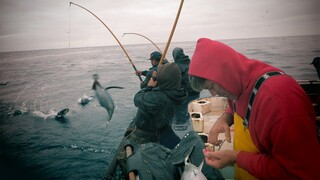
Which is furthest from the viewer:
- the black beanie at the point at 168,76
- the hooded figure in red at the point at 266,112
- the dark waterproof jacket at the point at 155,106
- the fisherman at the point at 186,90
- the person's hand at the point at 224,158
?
the fisherman at the point at 186,90

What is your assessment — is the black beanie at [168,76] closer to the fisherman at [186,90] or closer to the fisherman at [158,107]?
the fisherman at [158,107]

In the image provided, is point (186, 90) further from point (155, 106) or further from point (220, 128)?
point (220, 128)

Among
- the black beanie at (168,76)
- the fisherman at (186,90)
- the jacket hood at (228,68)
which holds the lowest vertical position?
the fisherman at (186,90)

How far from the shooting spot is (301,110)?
1.19 meters

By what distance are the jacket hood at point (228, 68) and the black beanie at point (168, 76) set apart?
2.06 meters

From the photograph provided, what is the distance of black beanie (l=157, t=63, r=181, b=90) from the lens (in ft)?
12.1

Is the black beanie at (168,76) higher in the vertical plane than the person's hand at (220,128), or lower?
higher

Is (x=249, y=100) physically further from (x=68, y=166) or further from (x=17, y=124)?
(x=17, y=124)

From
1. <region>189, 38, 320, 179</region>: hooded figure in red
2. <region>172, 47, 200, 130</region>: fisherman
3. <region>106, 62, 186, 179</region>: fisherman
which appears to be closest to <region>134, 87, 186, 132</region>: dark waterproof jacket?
<region>106, 62, 186, 179</region>: fisherman

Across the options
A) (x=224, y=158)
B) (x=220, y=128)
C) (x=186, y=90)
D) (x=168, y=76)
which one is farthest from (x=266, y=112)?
(x=186, y=90)

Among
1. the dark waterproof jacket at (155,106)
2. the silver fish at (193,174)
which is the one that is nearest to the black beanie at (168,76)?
the dark waterproof jacket at (155,106)

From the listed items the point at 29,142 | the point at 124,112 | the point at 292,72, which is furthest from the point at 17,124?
the point at 292,72

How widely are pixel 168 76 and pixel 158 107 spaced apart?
2.09 ft

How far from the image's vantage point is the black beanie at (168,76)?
3.70 m
